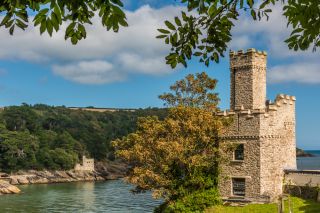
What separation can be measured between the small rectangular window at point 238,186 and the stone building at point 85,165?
83365 millimetres

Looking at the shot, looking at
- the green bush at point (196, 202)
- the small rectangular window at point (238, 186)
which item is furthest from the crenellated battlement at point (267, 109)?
the green bush at point (196, 202)

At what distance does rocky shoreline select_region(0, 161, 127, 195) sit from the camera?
95.2m

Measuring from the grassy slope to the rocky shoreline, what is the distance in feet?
222

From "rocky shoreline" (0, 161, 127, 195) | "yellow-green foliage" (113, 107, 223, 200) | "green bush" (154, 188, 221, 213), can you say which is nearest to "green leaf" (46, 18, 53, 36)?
"yellow-green foliage" (113, 107, 223, 200)

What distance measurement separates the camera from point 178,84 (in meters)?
34.7

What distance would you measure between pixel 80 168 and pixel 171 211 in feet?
271

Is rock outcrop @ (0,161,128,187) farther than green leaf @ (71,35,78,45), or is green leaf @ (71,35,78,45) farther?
rock outcrop @ (0,161,128,187)

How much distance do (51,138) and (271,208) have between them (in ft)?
303

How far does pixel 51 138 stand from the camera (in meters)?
114

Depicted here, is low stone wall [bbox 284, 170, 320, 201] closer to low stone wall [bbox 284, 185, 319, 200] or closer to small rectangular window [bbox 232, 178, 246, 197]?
low stone wall [bbox 284, 185, 319, 200]

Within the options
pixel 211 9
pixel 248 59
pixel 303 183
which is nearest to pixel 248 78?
pixel 248 59

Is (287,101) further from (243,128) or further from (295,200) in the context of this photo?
(295,200)

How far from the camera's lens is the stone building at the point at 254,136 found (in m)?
29.0

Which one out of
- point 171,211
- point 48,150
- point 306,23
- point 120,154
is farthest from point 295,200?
point 48,150
